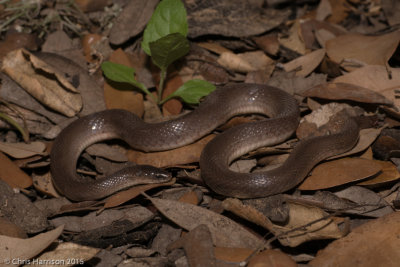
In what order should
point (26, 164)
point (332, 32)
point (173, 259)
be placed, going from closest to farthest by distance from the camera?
point (173, 259) < point (26, 164) < point (332, 32)

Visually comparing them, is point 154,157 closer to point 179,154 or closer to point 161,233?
point 179,154

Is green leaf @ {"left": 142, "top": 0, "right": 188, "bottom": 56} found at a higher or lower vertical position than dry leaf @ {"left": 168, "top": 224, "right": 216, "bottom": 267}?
higher

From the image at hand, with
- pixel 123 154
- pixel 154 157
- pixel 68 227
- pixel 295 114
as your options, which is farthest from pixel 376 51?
pixel 68 227

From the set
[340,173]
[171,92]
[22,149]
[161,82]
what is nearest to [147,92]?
[161,82]

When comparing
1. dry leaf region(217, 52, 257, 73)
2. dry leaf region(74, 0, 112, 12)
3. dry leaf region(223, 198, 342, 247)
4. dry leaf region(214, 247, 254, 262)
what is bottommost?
dry leaf region(214, 247, 254, 262)

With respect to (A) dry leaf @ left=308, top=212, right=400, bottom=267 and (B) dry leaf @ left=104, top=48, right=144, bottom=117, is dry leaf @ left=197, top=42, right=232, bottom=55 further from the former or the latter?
(A) dry leaf @ left=308, top=212, right=400, bottom=267

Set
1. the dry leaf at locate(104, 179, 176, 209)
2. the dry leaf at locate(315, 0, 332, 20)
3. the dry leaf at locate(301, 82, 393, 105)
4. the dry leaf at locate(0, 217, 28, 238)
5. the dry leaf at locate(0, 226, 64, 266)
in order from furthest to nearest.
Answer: the dry leaf at locate(315, 0, 332, 20)
the dry leaf at locate(301, 82, 393, 105)
the dry leaf at locate(104, 179, 176, 209)
the dry leaf at locate(0, 217, 28, 238)
the dry leaf at locate(0, 226, 64, 266)

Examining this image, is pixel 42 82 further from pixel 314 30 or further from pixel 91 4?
pixel 314 30

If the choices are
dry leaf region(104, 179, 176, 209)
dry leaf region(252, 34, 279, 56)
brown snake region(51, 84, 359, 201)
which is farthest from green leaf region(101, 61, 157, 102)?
dry leaf region(252, 34, 279, 56)
